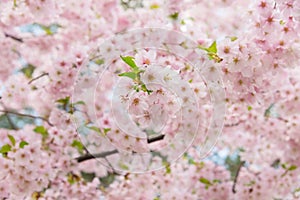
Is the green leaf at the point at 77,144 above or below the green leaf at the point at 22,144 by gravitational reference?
above

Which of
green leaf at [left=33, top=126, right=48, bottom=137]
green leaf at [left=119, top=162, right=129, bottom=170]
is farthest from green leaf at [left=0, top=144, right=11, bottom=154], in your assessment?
green leaf at [left=119, top=162, right=129, bottom=170]

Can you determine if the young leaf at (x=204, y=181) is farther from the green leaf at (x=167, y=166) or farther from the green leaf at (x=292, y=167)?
the green leaf at (x=292, y=167)

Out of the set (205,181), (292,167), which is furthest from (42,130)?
(292,167)

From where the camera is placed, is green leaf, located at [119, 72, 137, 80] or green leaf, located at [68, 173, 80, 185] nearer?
green leaf, located at [119, 72, 137, 80]

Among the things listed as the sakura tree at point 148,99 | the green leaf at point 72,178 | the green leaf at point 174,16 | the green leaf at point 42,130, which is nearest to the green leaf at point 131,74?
the sakura tree at point 148,99

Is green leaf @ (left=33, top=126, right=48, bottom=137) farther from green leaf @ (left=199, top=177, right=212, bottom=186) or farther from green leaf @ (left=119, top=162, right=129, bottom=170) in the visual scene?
green leaf @ (left=199, top=177, right=212, bottom=186)

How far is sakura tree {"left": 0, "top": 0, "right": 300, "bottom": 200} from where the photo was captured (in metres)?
2.64

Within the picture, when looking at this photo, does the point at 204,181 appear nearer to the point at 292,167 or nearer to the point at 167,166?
the point at 167,166

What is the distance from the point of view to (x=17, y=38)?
490cm

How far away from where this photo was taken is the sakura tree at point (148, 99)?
2.64m

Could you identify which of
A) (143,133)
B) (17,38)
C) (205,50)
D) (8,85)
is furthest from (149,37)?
(17,38)

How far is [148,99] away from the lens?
2.26m

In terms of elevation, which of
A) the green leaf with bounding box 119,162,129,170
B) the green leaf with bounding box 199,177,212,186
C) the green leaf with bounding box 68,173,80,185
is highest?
the green leaf with bounding box 199,177,212,186

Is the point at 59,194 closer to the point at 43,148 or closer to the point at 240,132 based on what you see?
the point at 43,148
